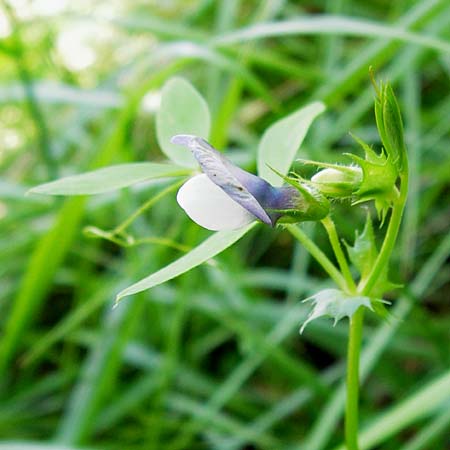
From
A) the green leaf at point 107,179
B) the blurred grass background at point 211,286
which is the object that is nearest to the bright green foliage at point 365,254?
the green leaf at point 107,179

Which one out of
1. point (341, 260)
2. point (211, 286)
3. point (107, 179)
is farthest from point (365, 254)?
point (211, 286)

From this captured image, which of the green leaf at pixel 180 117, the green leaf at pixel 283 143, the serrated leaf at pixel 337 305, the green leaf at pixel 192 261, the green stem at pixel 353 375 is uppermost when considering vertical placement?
the green leaf at pixel 180 117

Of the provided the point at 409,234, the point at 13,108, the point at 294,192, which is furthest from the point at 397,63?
the point at 13,108

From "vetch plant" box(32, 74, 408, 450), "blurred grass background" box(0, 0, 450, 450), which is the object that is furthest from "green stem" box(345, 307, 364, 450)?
"blurred grass background" box(0, 0, 450, 450)

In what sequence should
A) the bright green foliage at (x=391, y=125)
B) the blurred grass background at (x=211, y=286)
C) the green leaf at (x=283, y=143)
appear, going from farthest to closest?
the blurred grass background at (x=211, y=286)
the green leaf at (x=283, y=143)
the bright green foliage at (x=391, y=125)

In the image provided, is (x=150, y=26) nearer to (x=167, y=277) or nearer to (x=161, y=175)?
(x=161, y=175)

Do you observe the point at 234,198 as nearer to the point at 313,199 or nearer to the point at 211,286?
the point at 313,199

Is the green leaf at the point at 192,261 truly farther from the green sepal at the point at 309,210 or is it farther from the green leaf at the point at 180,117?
the green leaf at the point at 180,117

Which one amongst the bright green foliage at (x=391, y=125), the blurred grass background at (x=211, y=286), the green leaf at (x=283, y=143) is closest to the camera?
the bright green foliage at (x=391, y=125)
